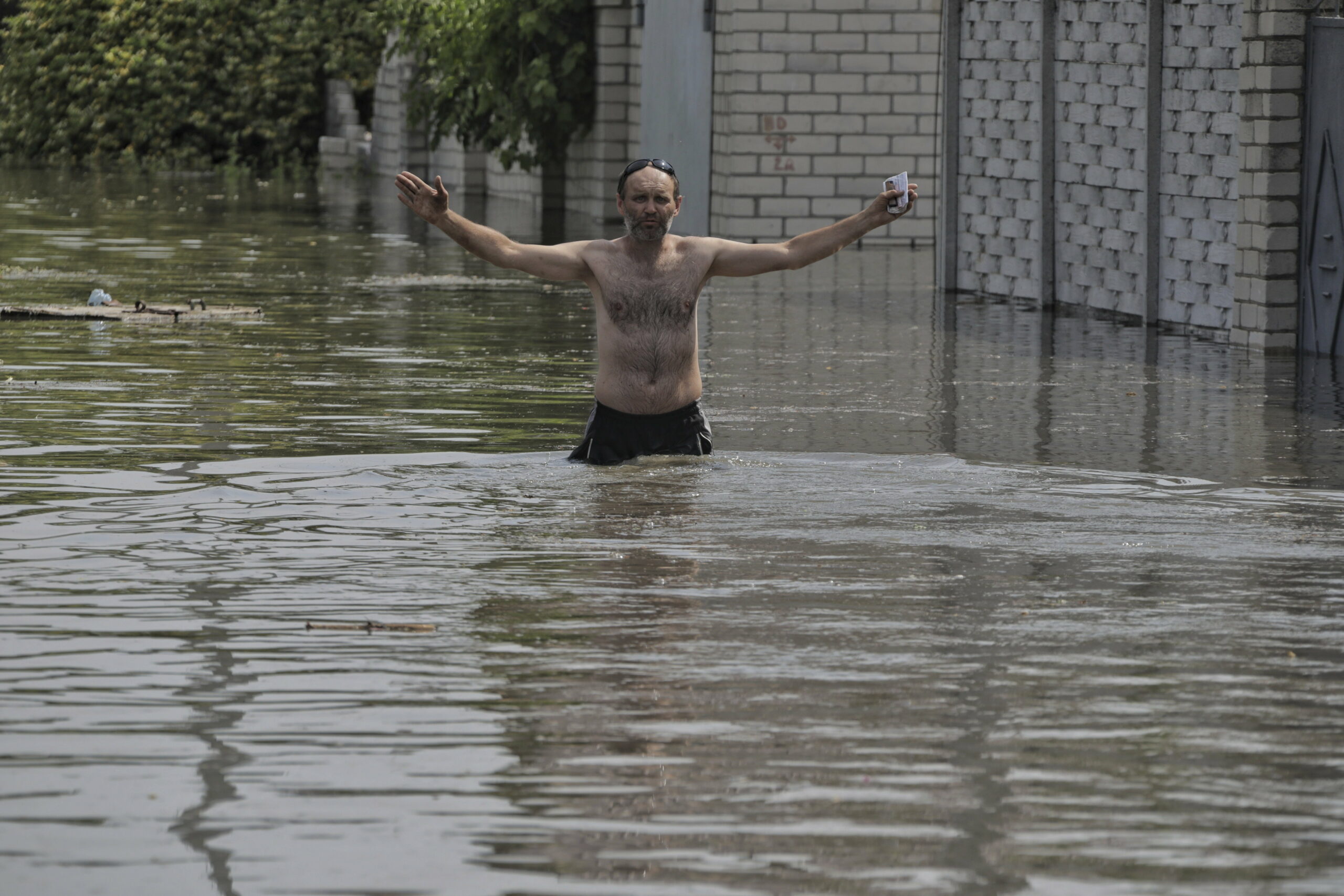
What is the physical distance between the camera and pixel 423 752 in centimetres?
579

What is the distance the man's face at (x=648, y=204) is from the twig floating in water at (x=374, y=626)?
127 inches

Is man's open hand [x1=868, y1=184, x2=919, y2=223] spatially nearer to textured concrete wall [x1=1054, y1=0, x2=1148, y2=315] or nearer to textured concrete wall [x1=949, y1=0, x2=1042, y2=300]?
textured concrete wall [x1=1054, y1=0, x2=1148, y2=315]

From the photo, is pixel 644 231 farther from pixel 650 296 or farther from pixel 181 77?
pixel 181 77

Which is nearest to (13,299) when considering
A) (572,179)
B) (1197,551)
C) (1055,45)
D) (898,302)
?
(898,302)

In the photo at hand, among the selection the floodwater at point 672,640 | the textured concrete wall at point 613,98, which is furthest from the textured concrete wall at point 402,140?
the floodwater at point 672,640

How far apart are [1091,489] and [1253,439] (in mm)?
2293

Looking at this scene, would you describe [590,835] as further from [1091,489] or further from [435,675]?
[1091,489]

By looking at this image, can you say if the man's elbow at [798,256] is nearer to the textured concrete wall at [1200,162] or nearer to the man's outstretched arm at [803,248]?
the man's outstretched arm at [803,248]

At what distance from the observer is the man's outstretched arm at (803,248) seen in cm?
987

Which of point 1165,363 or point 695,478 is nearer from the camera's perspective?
point 695,478

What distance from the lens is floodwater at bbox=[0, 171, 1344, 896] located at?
201 inches

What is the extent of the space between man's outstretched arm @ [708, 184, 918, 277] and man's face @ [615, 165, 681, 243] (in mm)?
244

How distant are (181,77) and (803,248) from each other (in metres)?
39.9

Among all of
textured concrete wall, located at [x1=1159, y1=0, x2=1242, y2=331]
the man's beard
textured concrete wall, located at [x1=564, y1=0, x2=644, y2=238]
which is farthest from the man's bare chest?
textured concrete wall, located at [x1=564, y1=0, x2=644, y2=238]
